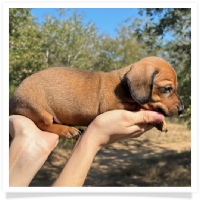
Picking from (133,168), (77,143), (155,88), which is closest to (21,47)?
(133,168)

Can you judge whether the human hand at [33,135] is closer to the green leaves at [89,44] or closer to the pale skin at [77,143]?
the pale skin at [77,143]

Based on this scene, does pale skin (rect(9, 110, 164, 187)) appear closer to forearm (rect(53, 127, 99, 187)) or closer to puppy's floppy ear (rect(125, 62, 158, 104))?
forearm (rect(53, 127, 99, 187))

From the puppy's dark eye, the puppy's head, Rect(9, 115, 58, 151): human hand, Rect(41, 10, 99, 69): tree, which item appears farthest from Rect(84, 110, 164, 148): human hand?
Rect(41, 10, 99, 69): tree
